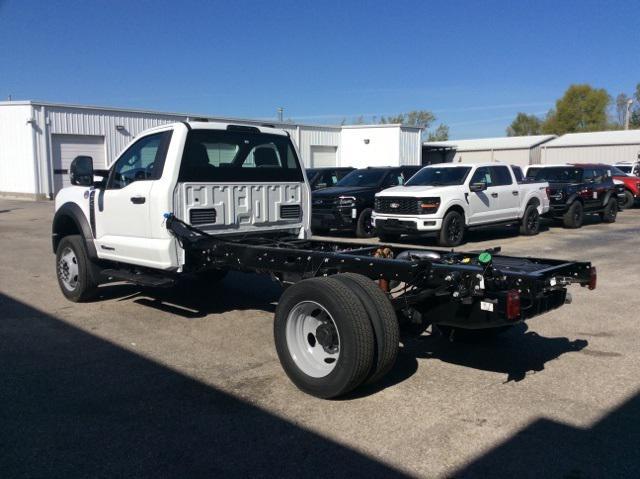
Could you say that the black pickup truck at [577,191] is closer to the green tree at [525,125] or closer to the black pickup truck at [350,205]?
the black pickup truck at [350,205]

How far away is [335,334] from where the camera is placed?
4.77m

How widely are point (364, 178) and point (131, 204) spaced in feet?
34.0

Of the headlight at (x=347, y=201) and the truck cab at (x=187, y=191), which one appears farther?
the headlight at (x=347, y=201)

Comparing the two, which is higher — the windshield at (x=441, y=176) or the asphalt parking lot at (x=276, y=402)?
the windshield at (x=441, y=176)

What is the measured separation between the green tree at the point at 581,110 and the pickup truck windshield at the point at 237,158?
251 ft

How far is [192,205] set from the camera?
659 centimetres

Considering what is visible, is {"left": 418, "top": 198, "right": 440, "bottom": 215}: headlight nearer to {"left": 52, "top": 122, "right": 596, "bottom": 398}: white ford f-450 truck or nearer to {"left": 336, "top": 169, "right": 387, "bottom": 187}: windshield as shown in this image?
{"left": 336, "top": 169, "right": 387, "bottom": 187}: windshield

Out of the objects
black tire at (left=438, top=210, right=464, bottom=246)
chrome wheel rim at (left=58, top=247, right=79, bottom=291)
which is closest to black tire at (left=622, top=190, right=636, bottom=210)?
black tire at (left=438, top=210, right=464, bottom=246)

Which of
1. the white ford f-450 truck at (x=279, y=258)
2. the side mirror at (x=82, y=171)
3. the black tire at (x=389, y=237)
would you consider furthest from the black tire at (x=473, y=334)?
the black tire at (x=389, y=237)

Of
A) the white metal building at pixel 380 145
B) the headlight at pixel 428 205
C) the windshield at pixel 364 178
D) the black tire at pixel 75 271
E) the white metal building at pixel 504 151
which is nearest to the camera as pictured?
the black tire at pixel 75 271

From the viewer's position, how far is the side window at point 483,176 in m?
14.5

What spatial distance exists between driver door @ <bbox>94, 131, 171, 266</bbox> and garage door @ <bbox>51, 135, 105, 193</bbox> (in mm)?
Result: 22318

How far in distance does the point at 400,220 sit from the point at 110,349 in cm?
865

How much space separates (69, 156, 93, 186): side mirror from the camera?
288 inches
